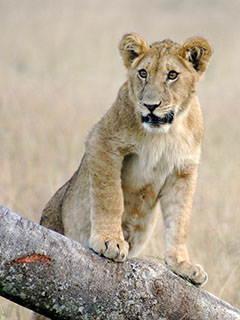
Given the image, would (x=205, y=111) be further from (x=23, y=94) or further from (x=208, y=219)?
(x=208, y=219)

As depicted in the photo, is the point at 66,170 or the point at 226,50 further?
the point at 226,50

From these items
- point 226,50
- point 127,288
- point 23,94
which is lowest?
point 127,288

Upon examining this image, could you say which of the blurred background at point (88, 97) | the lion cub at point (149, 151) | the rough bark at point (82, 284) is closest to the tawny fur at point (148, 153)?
the lion cub at point (149, 151)

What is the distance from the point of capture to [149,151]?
3.93 metres

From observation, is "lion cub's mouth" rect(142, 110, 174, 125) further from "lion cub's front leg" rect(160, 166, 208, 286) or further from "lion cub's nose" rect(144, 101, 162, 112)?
"lion cub's front leg" rect(160, 166, 208, 286)

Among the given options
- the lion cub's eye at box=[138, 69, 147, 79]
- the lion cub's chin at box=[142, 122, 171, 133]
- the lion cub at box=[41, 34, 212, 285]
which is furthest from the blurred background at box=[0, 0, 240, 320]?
the lion cub's eye at box=[138, 69, 147, 79]

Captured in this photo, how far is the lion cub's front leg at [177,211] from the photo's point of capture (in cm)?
384

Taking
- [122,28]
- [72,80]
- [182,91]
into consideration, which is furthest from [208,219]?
[122,28]

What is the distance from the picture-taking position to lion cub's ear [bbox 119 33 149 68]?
4012 mm

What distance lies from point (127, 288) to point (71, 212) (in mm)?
1614

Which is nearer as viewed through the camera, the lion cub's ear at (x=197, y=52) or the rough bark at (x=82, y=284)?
the rough bark at (x=82, y=284)

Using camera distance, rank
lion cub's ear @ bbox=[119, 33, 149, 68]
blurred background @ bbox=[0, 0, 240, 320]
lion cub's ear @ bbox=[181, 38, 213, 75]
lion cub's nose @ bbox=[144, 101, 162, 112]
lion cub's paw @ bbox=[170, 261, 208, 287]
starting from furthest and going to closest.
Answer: blurred background @ bbox=[0, 0, 240, 320]
lion cub's ear @ bbox=[119, 33, 149, 68]
lion cub's ear @ bbox=[181, 38, 213, 75]
lion cub's nose @ bbox=[144, 101, 162, 112]
lion cub's paw @ bbox=[170, 261, 208, 287]

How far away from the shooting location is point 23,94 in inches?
444

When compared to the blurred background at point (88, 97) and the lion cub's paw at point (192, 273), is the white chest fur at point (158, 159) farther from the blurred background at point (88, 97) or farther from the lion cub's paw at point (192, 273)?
the blurred background at point (88, 97)
